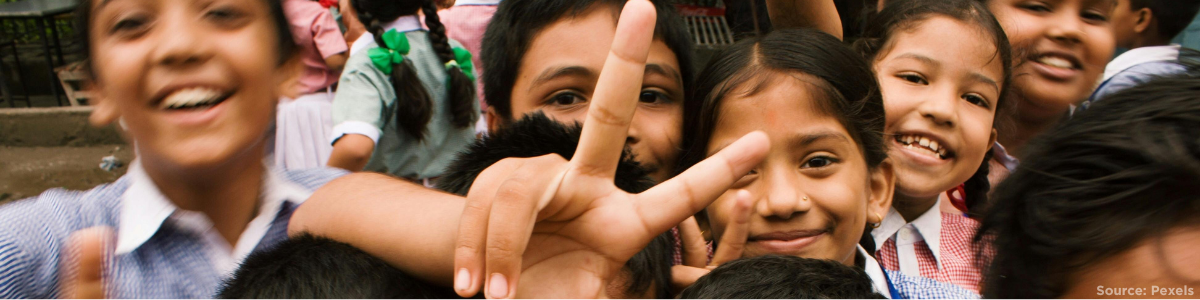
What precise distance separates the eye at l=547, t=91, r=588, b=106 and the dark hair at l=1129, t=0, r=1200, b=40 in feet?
6.09

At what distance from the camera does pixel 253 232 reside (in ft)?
3.78

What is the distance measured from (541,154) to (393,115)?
1.60 m

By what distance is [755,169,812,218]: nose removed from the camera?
4.19ft

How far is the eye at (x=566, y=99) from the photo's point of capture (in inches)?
63.1

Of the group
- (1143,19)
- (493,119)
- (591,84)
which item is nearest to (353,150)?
(493,119)

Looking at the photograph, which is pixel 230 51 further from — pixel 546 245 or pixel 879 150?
pixel 879 150

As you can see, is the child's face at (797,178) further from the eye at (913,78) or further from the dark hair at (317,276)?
the dark hair at (317,276)

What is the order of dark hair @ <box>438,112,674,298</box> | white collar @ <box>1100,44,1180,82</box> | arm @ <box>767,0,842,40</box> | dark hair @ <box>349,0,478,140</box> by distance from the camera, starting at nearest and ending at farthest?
1. dark hair @ <box>438,112,674,298</box>
2. arm @ <box>767,0,842,40</box>
3. white collar @ <box>1100,44,1180,82</box>
4. dark hair @ <box>349,0,478,140</box>

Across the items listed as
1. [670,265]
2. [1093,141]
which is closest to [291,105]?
[670,265]

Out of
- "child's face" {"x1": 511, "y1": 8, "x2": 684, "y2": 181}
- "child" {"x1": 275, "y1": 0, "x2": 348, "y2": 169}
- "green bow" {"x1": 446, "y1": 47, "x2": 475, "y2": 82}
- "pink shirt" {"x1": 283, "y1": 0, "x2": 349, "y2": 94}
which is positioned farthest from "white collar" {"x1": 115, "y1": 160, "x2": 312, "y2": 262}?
"pink shirt" {"x1": 283, "y1": 0, "x2": 349, "y2": 94}

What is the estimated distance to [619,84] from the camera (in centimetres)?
90

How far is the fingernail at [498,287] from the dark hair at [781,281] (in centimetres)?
33

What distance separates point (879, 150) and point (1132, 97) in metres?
0.54

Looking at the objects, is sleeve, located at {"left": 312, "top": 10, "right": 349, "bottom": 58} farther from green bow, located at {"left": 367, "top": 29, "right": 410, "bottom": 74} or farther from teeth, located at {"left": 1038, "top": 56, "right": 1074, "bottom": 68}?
teeth, located at {"left": 1038, "top": 56, "right": 1074, "bottom": 68}
